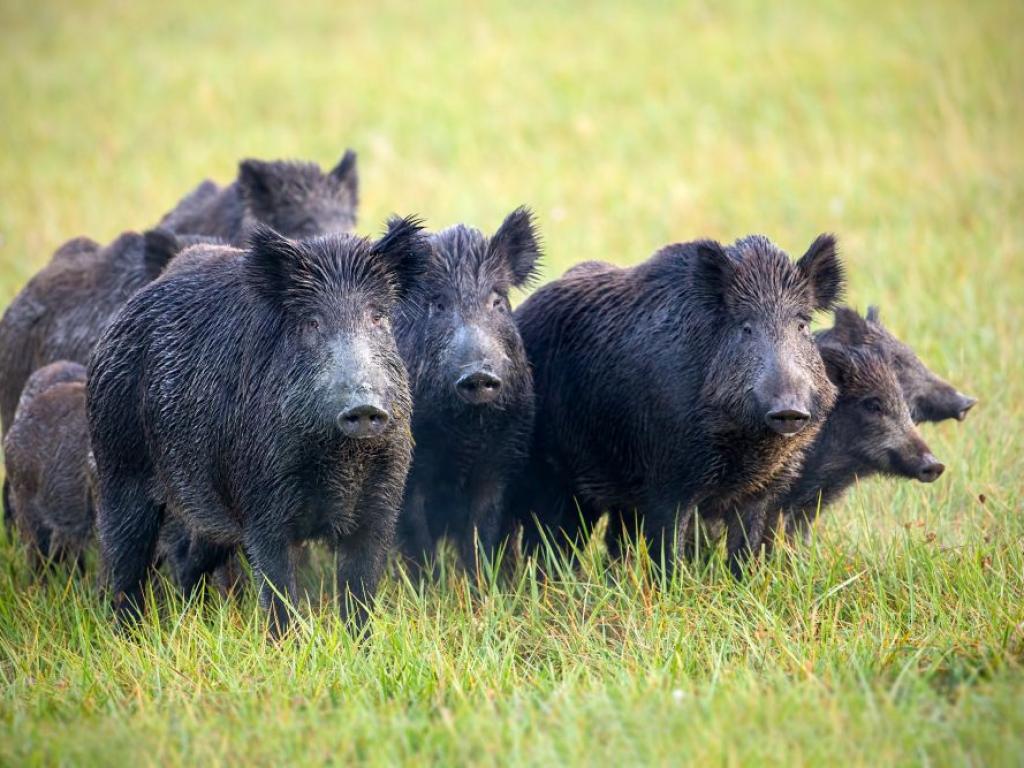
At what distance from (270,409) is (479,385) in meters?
0.88

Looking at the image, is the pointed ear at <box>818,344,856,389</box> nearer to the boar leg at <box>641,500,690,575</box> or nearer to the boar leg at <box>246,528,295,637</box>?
the boar leg at <box>641,500,690,575</box>

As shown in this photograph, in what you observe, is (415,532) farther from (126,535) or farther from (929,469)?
(929,469)

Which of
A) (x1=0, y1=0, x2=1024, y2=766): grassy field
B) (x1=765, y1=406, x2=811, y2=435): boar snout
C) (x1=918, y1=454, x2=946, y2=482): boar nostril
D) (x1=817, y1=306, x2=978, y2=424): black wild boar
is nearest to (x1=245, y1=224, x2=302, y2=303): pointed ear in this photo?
(x1=0, y1=0, x2=1024, y2=766): grassy field

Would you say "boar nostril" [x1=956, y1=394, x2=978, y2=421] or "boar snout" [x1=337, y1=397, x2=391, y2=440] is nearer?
"boar snout" [x1=337, y1=397, x2=391, y2=440]

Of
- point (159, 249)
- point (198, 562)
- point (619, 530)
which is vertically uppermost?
point (159, 249)

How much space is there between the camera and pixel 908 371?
668cm

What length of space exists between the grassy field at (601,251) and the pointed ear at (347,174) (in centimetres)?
248

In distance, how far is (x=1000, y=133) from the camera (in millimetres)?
13305

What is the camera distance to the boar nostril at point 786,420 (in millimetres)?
5555

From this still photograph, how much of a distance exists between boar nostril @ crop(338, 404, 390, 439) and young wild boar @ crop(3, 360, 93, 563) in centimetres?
228

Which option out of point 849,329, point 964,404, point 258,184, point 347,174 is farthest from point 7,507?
point 964,404

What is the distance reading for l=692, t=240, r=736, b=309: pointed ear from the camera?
592 centimetres

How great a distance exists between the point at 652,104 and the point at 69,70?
23.1 ft

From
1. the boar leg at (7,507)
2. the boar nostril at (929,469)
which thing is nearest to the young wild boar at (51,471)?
the boar leg at (7,507)
